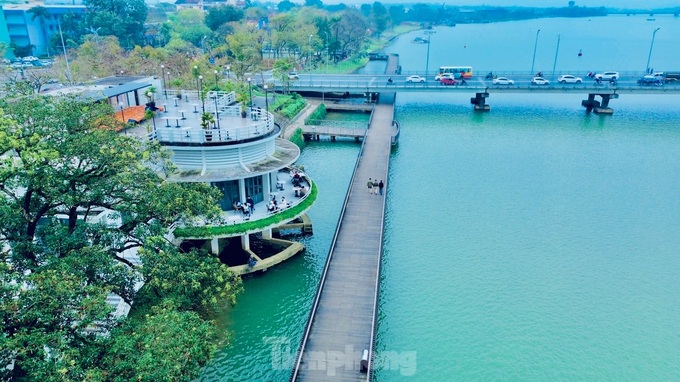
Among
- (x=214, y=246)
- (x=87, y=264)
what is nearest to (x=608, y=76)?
(x=214, y=246)

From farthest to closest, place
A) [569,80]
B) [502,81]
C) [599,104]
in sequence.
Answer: [569,80]
[502,81]
[599,104]

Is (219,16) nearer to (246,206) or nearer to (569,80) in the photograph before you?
(569,80)

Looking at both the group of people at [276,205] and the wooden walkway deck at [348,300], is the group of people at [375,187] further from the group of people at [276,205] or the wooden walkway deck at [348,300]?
the group of people at [276,205]

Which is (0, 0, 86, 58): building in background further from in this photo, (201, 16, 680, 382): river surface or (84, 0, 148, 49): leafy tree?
(201, 16, 680, 382): river surface

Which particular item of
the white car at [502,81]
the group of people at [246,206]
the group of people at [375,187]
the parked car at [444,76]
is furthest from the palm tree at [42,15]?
the group of people at [375,187]

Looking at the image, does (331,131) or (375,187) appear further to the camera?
(331,131)

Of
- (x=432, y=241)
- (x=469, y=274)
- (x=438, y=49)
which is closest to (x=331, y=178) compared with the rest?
(x=432, y=241)

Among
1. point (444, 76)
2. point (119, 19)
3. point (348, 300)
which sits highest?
point (119, 19)
